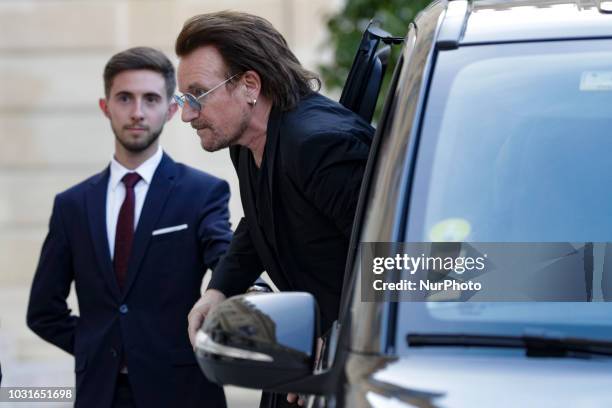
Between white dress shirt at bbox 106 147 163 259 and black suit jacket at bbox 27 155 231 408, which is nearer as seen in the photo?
black suit jacket at bbox 27 155 231 408

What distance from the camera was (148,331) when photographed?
15.3ft

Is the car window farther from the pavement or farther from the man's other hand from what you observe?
the pavement

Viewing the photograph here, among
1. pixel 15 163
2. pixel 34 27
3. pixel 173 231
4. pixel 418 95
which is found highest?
pixel 34 27

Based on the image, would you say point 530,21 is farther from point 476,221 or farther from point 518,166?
point 476,221

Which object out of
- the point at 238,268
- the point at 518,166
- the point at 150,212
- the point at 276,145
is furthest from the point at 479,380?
the point at 150,212

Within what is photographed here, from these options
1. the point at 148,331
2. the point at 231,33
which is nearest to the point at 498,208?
the point at 231,33

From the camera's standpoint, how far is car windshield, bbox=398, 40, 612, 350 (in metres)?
2.45

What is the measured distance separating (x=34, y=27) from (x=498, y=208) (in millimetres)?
8327

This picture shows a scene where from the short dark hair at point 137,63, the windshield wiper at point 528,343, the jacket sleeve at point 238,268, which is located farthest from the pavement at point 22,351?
the windshield wiper at point 528,343

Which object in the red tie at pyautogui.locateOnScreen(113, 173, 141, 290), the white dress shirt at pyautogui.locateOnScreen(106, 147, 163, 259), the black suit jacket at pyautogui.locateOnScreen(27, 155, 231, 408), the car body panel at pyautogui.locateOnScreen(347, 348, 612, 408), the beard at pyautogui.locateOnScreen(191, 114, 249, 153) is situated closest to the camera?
the car body panel at pyautogui.locateOnScreen(347, 348, 612, 408)

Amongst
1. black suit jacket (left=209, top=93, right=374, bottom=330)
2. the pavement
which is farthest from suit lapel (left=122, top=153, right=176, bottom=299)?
the pavement

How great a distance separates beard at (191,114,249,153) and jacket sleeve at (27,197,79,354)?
133cm

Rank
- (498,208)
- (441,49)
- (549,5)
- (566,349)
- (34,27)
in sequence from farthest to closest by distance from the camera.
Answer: (34,27) < (549,5) < (441,49) < (498,208) < (566,349)

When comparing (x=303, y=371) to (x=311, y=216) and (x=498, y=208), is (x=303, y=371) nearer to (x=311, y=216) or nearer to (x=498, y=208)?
(x=498, y=208)
